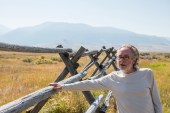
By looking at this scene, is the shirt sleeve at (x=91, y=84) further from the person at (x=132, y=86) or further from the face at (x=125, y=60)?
the face at (x=125, y=60)

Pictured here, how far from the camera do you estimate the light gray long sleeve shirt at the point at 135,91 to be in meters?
3.51

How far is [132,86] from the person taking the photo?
3.51 m

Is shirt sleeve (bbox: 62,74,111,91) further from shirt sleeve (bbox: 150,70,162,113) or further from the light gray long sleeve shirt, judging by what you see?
shirt sleeve (bbox: 150,70,162,113)

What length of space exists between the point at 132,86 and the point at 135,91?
61 millimetres

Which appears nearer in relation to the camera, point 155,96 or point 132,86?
point 132,86

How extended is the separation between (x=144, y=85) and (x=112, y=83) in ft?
1.17

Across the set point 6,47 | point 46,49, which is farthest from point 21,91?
point 6,47

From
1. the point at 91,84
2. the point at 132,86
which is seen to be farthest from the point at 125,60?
the point at 91,84

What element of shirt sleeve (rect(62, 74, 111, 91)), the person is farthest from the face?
shirt sleeve (rect(62, 74, 111, 91))

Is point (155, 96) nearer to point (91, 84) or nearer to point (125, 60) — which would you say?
point (125, 60)


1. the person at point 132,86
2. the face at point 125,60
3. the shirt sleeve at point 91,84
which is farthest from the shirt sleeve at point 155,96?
the shirt sleeve at point 91,84

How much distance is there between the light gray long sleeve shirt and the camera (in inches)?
138

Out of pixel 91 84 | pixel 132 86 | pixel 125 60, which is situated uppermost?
pixel 125 60

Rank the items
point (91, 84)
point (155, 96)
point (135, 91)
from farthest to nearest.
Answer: point (91, 84) → point (155, 96) → point (135, 91)
